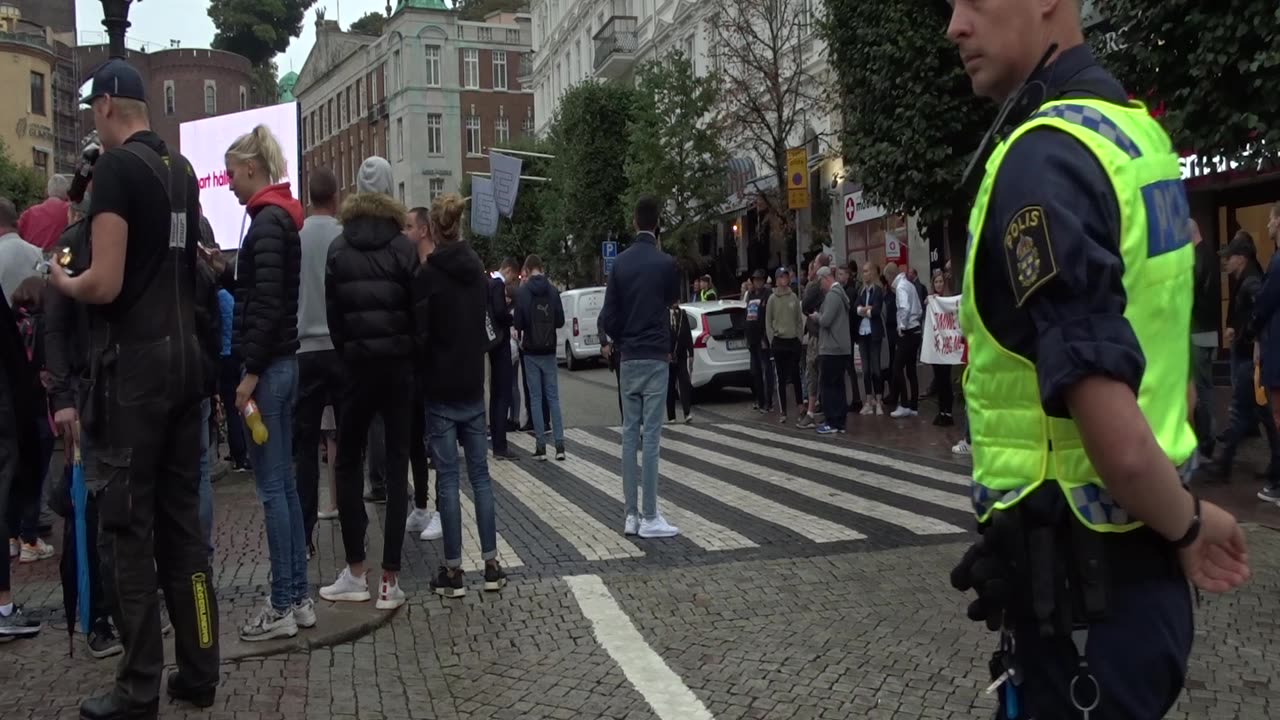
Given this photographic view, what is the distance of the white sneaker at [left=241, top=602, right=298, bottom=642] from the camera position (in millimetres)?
5234

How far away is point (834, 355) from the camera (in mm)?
13781

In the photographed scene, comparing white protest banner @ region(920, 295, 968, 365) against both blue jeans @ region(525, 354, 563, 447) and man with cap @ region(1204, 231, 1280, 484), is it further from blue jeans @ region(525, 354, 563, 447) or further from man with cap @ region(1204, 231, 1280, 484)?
blue jeans @ region(525, 354, 563, 447)

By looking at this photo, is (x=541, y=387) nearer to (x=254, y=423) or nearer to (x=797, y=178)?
(x=254, y=423)

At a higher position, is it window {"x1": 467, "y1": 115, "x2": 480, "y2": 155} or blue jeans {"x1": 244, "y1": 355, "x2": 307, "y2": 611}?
window {"x1": 467, "y1": 115, "x2": 480, "y2": 155}

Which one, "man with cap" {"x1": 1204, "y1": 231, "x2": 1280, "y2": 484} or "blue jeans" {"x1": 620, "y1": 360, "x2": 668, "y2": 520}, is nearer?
"blue jeans" {"x1": 620, "y1": 360, "x2": 668, "y2": 520}

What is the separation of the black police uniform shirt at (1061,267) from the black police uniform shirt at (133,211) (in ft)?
10.8

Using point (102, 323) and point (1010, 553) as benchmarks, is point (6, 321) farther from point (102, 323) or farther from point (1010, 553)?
point (1010, 553)

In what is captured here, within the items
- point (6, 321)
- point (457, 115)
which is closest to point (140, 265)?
point (6, 321)

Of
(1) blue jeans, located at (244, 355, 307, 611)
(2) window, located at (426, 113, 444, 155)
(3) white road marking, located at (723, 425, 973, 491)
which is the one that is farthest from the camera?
(2) window, located at (426, 113, 444, 155)

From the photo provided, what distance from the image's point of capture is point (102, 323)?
422 cm

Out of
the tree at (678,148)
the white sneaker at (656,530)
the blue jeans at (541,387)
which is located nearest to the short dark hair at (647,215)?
the white sneaker at (656,530)

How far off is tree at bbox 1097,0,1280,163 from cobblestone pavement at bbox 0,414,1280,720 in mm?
4144

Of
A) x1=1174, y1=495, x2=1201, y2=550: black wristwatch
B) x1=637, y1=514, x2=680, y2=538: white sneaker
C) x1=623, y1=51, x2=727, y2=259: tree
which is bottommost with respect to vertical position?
x1=637, y1=514, x2=680, y2=538: white sneaker

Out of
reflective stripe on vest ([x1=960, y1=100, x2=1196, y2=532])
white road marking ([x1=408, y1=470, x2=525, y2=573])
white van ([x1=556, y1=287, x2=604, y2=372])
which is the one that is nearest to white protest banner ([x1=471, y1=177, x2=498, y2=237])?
white van ([x1=556, y1=287, x2=604, y2=372])
